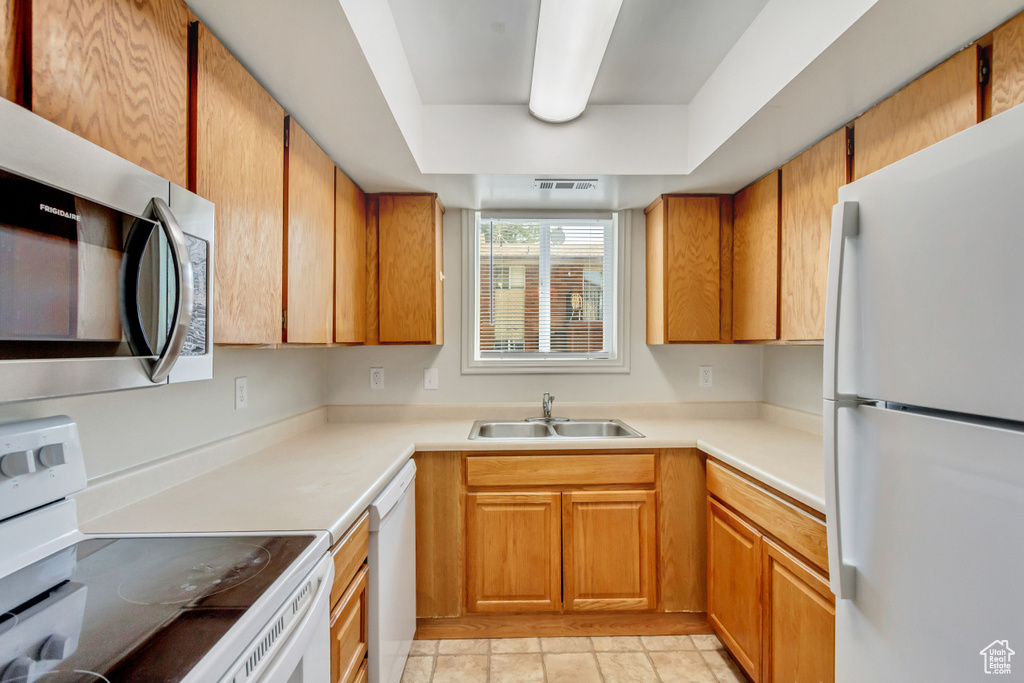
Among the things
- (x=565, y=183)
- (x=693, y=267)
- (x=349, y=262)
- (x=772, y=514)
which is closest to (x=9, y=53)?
(x=349, y=262)

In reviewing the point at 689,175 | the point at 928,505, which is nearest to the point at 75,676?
the point at 928,505

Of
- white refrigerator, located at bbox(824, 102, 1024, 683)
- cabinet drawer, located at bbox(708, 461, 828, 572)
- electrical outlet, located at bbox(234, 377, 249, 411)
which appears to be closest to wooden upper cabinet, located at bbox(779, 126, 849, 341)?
cabinet drawer, located at bbox(708, 461, 828, 572)

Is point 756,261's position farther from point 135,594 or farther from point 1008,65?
point 135,594

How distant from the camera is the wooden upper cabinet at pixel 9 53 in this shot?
62cm

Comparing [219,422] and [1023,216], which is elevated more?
[1023,216]

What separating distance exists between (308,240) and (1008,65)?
1.96 meters

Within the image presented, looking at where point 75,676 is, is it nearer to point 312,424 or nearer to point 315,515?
point 315,515

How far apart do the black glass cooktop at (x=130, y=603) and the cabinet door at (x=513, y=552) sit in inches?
46.1

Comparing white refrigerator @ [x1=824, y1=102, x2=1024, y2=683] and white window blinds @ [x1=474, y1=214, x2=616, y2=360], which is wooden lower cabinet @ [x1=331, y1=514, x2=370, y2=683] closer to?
white refrigerator @ [x1=824, y1=102, x2=1024, y2=683]

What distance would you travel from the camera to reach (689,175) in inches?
81.2

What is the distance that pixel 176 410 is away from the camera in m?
1.37

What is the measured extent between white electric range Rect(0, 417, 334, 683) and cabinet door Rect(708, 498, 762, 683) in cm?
143

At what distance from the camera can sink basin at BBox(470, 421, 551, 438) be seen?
2.48 m

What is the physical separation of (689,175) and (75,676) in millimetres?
2325
